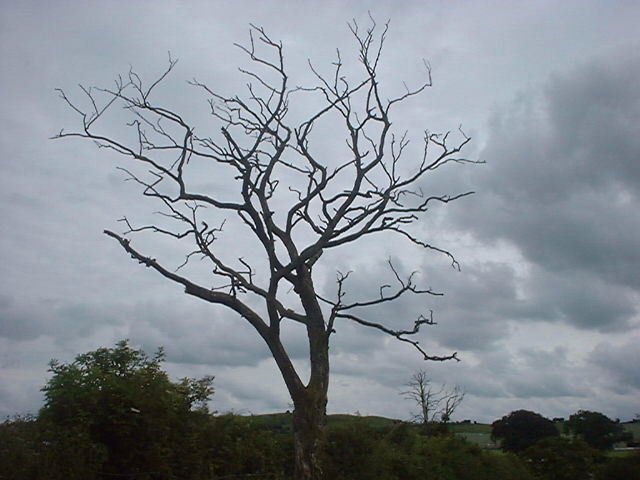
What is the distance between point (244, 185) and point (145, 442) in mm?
4141

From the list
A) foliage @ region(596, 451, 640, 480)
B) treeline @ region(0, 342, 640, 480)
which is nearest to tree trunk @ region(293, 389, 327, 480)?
treeline @ region(0, 342, 640, 480)

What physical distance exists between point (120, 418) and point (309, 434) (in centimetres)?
272

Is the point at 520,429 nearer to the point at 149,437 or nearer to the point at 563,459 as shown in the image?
the point at 563,459

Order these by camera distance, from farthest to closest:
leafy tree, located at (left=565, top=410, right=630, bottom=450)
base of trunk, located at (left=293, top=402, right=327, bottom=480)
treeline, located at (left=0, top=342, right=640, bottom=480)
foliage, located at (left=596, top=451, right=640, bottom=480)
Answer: leafy tree, located at (left=565, top=410, right=630, bottom=450), foliage, located at (left=596, top=451, right=640, bottom=480), base of trunk, located at (left=293, top=402, right=327, bottom=480), treeline, located at (left=0, top=342, right=640, bottom=480)

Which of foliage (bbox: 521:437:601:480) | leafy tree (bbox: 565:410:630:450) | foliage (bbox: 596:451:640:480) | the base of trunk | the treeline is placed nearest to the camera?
the treeline

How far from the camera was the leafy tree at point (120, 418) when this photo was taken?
930cm

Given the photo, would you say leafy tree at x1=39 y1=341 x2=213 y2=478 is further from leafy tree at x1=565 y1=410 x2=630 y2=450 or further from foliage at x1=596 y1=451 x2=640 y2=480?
leafy tree at x1=565 y1=410 x2=630 y2=450

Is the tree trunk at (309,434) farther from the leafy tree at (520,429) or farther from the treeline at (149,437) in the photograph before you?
the leafy tree at (520,429)

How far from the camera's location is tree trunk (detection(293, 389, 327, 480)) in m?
10.6

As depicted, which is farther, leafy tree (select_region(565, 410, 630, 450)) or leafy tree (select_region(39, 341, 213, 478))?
Result: leafy tree (select_region(565, 410, 630, 450))

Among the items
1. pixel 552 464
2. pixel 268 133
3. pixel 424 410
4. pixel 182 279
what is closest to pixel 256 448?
pixel 182 279

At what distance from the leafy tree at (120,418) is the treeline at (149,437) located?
1 cm

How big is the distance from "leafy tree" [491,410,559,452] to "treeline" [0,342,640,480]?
1371 cm

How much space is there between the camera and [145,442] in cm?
981
